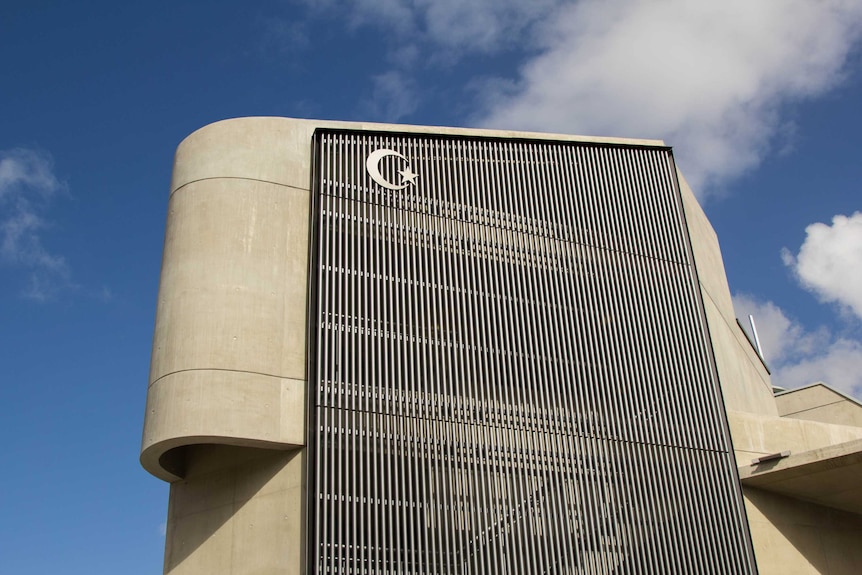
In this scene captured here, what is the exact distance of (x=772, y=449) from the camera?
83.7 ft

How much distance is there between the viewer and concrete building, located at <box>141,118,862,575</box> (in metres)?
20.0

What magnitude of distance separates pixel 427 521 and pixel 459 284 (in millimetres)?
6414

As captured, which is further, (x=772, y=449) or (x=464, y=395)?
(x=772, y=449)

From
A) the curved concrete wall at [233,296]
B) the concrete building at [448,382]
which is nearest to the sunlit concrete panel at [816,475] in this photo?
the concrete building at [448,382]

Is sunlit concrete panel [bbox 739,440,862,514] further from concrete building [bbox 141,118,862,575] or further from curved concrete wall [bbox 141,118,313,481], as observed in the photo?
curved concrete wall [bbox 141,118,313,481]

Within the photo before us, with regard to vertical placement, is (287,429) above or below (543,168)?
below

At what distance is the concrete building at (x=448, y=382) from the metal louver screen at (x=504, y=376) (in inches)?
2.4

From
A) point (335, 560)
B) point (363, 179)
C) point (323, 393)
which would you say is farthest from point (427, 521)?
point (363, 179)

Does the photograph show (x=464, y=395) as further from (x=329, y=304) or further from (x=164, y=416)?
(x=164, y=416)

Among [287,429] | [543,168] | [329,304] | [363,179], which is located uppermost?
[543,168]

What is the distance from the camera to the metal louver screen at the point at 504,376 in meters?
20.0

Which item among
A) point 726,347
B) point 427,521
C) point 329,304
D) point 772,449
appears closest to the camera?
point 427,521

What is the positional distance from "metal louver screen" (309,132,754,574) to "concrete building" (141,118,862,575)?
60 millimetres

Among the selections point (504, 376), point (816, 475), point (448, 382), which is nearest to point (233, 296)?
point (448, 382)
